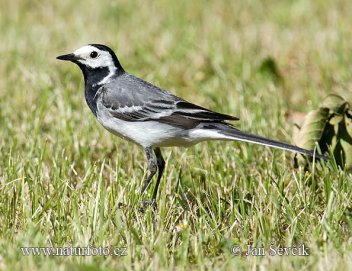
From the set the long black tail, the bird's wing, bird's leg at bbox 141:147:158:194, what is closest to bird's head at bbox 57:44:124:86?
the bird's wing

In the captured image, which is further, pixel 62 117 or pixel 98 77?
pixel 62 117

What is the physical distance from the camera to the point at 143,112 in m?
5.36

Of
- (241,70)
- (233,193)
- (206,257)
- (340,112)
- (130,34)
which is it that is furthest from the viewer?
(130,34)

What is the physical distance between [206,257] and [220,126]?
49.5 inches

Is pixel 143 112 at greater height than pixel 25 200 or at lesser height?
greater

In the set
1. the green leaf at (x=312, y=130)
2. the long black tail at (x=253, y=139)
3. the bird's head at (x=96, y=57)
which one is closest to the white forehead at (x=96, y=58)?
the bird's head at (x=96, y=57)

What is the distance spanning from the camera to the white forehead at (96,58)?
5.73 m

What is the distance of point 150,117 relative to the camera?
5.33 meters

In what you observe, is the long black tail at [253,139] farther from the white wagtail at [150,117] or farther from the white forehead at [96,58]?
the white forehead at [96,58]

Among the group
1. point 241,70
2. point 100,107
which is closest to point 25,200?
point 100,107

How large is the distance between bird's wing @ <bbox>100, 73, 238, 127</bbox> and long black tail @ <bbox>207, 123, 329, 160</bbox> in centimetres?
7

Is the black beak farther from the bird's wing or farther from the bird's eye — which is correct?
the bird's wing

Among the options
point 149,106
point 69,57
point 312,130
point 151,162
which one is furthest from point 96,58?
point 312,130

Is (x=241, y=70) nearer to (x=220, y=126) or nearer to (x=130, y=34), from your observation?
(x=130, y=34)
